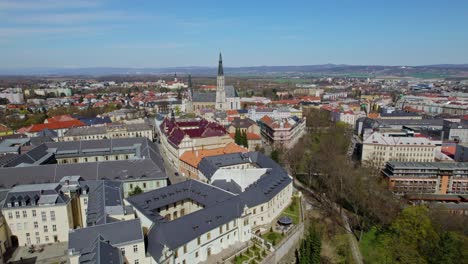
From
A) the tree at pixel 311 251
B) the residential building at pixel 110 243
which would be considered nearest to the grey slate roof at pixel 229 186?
the tree at pixel 311 251

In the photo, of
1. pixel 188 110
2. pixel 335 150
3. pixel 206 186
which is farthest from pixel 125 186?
pixel 188 110

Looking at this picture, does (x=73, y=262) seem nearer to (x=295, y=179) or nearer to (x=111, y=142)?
(x=111, y=142)

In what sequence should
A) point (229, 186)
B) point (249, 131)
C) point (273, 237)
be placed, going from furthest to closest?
point (249, 131) < point (229, 186) < point (273, 237)

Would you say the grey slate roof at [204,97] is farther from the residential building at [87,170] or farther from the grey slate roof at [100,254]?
the grey slate roof at [100,254]

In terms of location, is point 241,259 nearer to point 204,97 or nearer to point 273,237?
point 273,237

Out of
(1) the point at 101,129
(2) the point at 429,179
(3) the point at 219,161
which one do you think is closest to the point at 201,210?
(3) the point at 219,161

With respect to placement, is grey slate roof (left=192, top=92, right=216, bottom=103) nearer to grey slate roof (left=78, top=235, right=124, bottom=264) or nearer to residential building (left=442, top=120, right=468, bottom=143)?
residential building (left=442, top=120, right=468, bottom=143)
